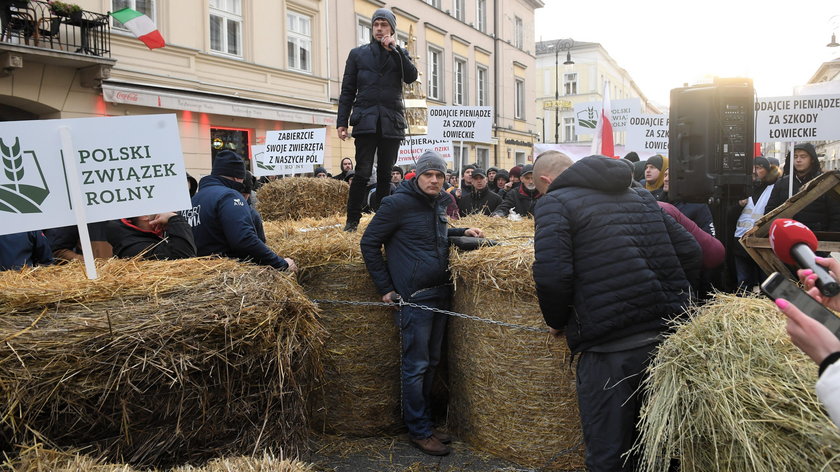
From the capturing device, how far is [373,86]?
5695mm

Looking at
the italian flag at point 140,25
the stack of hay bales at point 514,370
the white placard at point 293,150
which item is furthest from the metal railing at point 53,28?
the stack of hay bales at point 514,370

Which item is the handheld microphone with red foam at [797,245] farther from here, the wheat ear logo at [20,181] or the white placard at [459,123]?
the white placard at [459,123]

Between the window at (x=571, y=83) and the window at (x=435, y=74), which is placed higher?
the window at (x=571, y=83)

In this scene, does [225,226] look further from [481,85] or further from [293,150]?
[481,85]

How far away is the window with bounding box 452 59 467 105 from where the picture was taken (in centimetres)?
3191

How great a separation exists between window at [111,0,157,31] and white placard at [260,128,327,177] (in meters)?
7.11

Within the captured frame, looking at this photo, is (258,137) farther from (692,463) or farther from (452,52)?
(692,463)

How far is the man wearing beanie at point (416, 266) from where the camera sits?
462cm

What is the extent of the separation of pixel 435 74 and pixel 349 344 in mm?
26791

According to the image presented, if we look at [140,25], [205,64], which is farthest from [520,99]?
[140,25]

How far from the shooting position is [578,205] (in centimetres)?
321

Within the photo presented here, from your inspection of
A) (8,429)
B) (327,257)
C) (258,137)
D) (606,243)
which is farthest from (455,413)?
(258,137)

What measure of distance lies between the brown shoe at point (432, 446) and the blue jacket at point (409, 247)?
1038mm

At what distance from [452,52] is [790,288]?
30883mm
